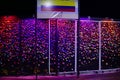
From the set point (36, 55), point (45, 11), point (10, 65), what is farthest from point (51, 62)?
point (45, 11)

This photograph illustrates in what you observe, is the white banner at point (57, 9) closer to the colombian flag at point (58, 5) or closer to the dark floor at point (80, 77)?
the colombian flag at point (58, 5)

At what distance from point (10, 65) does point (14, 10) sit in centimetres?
239

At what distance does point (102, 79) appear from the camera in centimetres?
1431

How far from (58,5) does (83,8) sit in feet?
7.40

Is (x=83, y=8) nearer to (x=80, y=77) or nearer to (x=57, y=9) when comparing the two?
(x=57, y=9)

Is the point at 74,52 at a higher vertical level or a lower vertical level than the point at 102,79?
higher

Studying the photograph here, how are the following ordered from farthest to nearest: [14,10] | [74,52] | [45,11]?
1. [74,52]
2. [14,10]
3. [45,11]

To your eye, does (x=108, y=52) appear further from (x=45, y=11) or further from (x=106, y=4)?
(x=45, y=11)

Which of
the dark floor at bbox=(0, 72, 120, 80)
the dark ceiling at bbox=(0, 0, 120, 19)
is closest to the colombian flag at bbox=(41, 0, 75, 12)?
the dark ceiling at bbox=(0, 0, 120, 19)

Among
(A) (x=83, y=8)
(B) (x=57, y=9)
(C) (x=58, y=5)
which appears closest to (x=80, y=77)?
(A) (x=83, y=8)

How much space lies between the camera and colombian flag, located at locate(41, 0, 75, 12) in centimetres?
1349

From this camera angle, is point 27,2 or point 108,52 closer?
point 27,2

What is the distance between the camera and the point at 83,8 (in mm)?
15586

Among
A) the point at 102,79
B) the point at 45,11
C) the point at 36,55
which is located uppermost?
the point at 45,11
